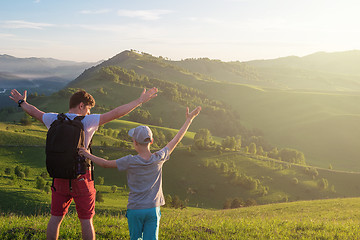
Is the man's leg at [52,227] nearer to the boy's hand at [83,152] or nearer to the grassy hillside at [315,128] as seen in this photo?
the boy's hand at [83,152]

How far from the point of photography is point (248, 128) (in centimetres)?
16525

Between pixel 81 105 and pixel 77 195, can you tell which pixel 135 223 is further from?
pixel 81 105

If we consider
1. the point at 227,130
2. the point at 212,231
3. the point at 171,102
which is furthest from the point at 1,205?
the point at 171,102

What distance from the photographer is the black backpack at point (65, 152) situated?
5.57 m

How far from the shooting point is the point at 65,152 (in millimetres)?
5578

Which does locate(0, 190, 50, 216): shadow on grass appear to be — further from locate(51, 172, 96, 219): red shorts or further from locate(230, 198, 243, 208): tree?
locate(230, 198, 243, 208): tree

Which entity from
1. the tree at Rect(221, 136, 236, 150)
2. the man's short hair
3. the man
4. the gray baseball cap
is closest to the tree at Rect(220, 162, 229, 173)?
the tree at Rect(221, 136, 236, 150)

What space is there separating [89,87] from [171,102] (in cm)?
4612

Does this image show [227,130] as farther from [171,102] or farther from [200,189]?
[200,189]

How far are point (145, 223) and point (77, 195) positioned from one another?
4.38ft

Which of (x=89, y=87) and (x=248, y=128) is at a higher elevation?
(x=89, y=87)

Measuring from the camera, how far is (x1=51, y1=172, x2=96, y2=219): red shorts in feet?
19.0

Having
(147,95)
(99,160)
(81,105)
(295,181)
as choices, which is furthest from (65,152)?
(295,181)

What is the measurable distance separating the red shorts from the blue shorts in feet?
2.85
